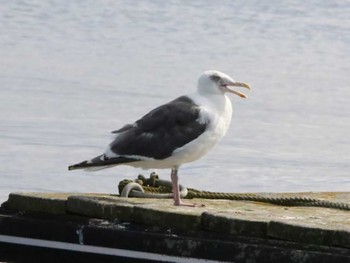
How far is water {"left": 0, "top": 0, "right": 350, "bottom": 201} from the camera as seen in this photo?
1223 cm

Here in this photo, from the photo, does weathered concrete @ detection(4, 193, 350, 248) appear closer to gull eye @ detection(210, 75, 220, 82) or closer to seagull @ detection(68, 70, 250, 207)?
seagull @ detection(68, 70, 250, 207)

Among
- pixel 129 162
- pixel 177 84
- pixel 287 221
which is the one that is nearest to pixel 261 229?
pixel 287 221

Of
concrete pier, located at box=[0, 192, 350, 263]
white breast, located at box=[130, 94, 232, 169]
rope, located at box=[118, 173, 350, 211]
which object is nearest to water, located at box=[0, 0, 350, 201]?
rope, located at box=[118, 173, 350, 211]

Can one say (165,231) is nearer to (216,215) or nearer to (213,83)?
(216,215)

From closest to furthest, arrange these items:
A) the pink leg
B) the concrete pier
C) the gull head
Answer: the concrete pier
the pink leg
the gull head

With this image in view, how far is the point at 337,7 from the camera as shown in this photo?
80.7ft

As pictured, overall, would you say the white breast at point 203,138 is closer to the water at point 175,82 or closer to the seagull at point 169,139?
the seagull at point 169,139

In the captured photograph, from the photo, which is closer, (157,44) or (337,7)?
(157,44)

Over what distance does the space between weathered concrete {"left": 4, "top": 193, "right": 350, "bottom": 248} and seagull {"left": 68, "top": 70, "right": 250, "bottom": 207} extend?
0.19 metres

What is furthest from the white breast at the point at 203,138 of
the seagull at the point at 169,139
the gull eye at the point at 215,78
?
the gull eye at the point at 215,78

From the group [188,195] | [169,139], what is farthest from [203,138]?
[188,195]

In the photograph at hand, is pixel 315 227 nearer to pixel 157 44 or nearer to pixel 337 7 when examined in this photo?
pixel 157 44

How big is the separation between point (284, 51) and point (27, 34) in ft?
11.9

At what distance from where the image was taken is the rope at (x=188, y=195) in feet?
25.5
